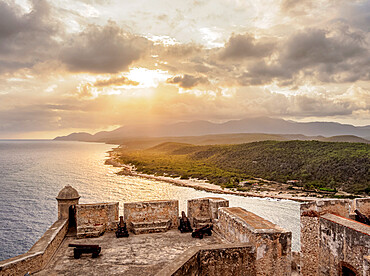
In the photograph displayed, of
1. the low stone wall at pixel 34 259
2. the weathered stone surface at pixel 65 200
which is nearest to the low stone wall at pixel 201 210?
the weathered stone surface at pixel 65 200

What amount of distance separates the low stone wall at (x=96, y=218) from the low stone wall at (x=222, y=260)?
18.3 ft

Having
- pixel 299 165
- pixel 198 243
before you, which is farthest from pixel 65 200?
pixel 299 165

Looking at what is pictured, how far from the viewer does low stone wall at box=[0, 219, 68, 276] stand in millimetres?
7863

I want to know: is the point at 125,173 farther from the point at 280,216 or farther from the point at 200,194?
the point at 280,216

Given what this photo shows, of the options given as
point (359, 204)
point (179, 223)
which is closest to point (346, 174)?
point (359, 204)

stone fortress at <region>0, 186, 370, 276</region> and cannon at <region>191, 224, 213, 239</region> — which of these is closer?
stone fortress at <region>0, 186, 370, 276</region>

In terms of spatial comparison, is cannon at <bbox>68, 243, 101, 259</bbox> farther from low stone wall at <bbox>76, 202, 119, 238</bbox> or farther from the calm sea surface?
the calm sea surface

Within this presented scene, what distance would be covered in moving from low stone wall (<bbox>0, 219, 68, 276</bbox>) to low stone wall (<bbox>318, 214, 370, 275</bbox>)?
9.76 meters

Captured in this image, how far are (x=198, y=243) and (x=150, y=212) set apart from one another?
2.84m

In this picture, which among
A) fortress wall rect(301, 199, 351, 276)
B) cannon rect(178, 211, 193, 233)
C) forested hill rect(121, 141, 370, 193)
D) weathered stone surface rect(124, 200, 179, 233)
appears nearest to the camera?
fortress wall rect(301, 199, 351, 276)

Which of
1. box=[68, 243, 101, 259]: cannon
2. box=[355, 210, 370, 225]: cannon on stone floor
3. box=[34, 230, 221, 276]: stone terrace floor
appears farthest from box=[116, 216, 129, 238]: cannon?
box=[355, 210, 370, 225]: cannon on stone floor

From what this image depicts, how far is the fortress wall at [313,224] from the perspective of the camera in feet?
35.9

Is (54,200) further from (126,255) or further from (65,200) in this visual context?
(126,255)

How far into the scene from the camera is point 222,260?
769cm
